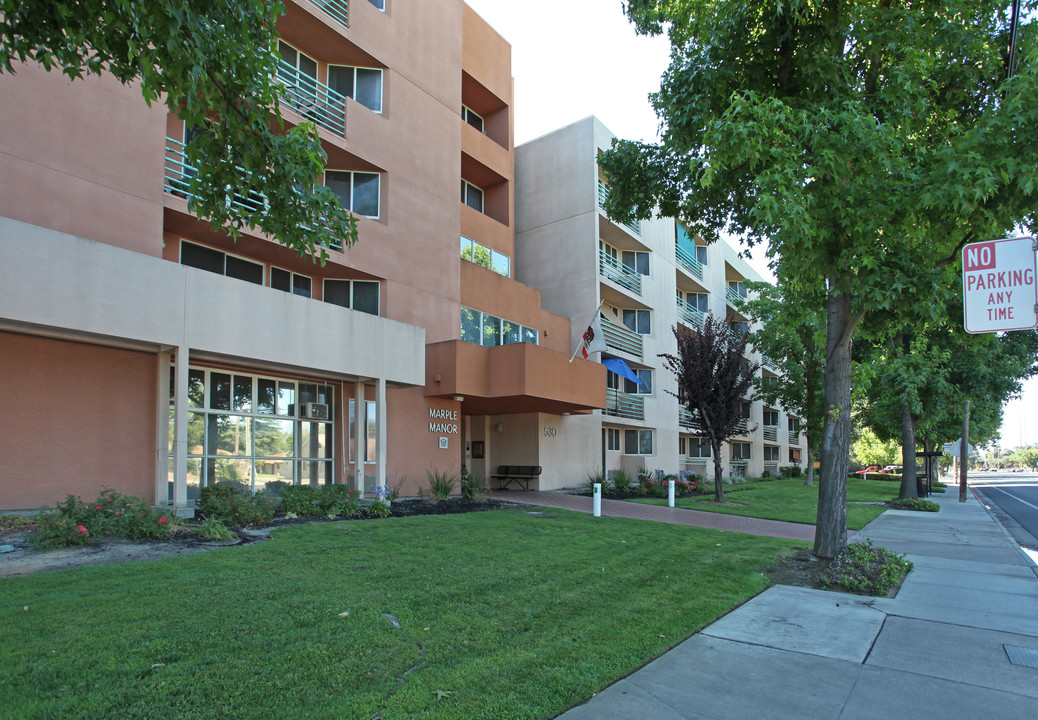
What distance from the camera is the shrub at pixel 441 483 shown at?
17578mm

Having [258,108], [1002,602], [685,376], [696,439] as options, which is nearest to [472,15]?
[685,376]

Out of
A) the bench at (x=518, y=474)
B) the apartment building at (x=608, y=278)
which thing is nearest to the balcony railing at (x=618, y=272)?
the apartment building at (x=608, y=278)

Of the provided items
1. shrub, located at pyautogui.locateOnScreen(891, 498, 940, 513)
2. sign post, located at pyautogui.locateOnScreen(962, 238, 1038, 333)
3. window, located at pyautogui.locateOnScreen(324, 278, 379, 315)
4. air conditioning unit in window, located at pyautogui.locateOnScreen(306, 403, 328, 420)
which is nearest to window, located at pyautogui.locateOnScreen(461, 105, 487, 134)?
window, located at pyautogui.locateOnScreen(324, 278, 379, 315)

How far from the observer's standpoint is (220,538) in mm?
9695

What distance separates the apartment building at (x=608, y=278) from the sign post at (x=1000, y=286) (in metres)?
17.0

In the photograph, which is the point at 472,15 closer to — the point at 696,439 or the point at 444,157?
the point at 444,157

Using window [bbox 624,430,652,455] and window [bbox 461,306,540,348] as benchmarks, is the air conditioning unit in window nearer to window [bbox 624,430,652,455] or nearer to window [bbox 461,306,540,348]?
window [bbox 461,306,540,348]

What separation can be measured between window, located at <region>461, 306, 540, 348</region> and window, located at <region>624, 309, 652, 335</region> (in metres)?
9.51

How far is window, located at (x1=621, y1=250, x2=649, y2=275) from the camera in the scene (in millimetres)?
31578

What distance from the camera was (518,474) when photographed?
77.2 ft

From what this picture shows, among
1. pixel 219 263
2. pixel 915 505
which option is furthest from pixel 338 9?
pixel 915 505

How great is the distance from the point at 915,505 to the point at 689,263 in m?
18.7

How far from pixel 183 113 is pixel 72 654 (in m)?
4.60

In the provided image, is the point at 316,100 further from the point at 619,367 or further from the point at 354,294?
the point at 619,367
